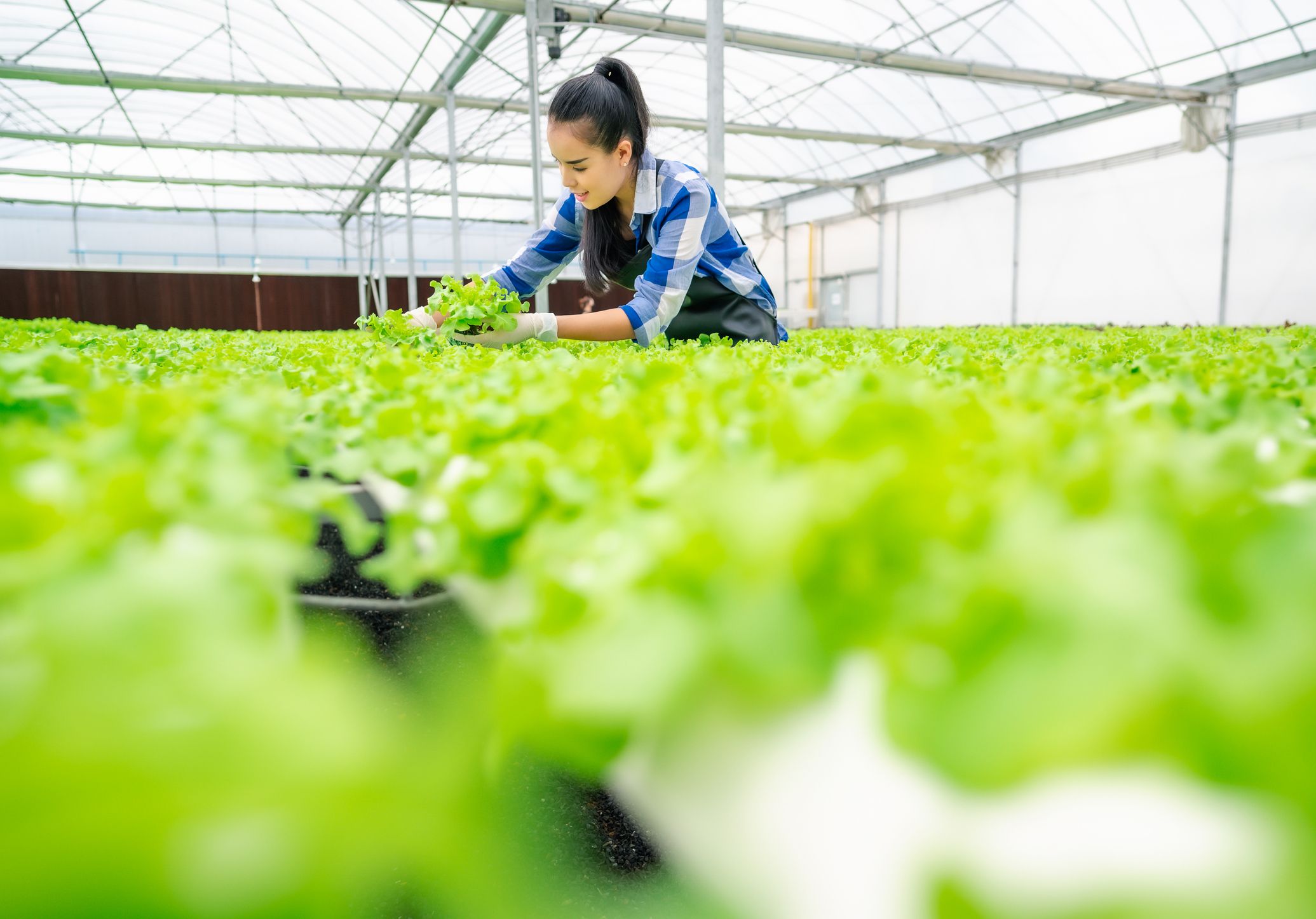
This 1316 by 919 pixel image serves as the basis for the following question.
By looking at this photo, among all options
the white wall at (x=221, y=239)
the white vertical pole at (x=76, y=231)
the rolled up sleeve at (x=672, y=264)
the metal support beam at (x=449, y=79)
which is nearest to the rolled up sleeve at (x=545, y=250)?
the rolled up sleeve at (x=672, y=264)

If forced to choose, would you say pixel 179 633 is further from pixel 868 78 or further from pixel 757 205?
pixel 757 205

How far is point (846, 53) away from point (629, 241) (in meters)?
9.40

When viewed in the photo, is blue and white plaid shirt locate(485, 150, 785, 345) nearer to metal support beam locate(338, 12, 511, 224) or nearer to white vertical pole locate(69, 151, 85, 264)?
metal support beam locate(338, 12, 511, 224)

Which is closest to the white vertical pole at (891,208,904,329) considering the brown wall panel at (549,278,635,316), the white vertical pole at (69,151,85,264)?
the brown wall panel at (549,278,635,316)

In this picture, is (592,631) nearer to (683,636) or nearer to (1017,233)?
(683,636)

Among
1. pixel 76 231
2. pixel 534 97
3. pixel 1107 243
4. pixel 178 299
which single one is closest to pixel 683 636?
pixel 534 97

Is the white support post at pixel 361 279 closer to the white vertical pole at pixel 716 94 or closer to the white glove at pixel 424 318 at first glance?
the white vertical pole at pixel 716 94

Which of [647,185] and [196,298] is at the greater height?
[196,298]

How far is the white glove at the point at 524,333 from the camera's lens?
2.74 m

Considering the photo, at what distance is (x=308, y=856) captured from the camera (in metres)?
0.30

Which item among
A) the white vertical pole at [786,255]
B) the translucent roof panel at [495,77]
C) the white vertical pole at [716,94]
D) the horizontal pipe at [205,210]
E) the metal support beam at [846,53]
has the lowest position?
the white vertical pole at [716,94]

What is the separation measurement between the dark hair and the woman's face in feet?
0.08

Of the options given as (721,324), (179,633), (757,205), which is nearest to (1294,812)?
(179,633)

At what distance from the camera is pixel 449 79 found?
12.9m
